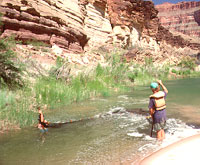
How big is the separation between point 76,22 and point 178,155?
54.4ft

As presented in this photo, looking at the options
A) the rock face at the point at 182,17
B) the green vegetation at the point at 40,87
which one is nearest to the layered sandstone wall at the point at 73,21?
the green vegetation at the point at 40,87

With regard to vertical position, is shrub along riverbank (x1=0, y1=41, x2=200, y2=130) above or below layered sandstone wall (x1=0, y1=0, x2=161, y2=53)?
below

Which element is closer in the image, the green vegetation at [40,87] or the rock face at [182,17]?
the green vegetation at [40,87]

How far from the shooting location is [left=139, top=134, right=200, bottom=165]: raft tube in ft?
10.1

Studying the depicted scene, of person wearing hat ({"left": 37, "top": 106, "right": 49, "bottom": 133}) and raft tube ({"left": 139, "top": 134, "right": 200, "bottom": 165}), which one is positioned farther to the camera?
person wearing hat ({"left": 37, "top": 106, "right": 49, "bottom": 133})

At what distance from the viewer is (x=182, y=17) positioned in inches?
6289

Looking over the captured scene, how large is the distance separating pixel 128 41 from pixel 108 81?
1840 centimetres

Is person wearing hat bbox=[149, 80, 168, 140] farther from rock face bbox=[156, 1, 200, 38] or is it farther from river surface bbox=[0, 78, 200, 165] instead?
rock face bbox=[156, 1, 200, 38]

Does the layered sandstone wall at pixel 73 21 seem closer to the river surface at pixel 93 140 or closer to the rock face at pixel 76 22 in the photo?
the rock face at pixel 76 22

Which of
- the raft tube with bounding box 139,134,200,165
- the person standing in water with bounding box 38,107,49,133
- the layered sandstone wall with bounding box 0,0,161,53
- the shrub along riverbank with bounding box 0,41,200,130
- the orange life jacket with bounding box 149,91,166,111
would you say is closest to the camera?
the raft tube with bounding box 139,134,200,165

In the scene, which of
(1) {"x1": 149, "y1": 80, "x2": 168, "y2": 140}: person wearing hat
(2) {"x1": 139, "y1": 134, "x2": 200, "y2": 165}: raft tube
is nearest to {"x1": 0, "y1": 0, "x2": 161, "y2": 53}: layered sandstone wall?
(1) {"x1": 149, "y1": 80, "x2": 168, "y2": 140}: person wearing hat

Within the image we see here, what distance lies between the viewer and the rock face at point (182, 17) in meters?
145

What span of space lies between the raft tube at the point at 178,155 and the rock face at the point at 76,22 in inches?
460

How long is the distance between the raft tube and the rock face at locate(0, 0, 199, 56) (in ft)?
38.3
